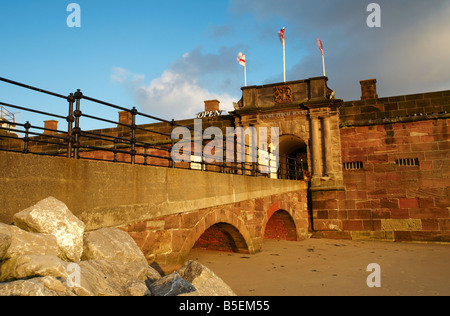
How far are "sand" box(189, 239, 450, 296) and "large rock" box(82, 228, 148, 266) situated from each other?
125 inches

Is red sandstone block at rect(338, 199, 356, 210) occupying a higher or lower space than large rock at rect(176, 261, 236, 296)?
higher

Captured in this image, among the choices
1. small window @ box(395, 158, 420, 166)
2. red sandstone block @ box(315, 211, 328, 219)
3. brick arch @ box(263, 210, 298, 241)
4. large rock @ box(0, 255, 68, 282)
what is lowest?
brick arch @ box(263, 210, 298, 241)

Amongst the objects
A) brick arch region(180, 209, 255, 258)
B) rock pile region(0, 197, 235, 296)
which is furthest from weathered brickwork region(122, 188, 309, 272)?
rock pile region(0, 197, 235, 296)

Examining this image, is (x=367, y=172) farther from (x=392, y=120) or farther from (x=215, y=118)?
(x=215, y=118)

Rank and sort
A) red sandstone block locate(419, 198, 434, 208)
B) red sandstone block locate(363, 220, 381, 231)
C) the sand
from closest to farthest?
1. the sand
2. red sandstone block locate(419, 198, 434, 208)
3. red sandstone block locate(363, 220, 381, 231)

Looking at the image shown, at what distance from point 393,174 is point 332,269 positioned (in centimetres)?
739

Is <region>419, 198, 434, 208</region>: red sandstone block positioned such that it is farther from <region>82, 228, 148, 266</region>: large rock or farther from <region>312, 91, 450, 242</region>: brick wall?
<region>82, 228, 148, 266</region>: large rock

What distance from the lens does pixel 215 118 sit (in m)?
15.9

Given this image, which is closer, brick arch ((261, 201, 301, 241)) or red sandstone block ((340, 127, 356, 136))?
brick arch ((261, 201, 301, 241))

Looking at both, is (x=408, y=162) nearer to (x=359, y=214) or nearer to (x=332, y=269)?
(x=359, y=214)

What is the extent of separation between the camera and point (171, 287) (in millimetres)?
2916

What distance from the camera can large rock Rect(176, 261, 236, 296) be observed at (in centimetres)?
322
